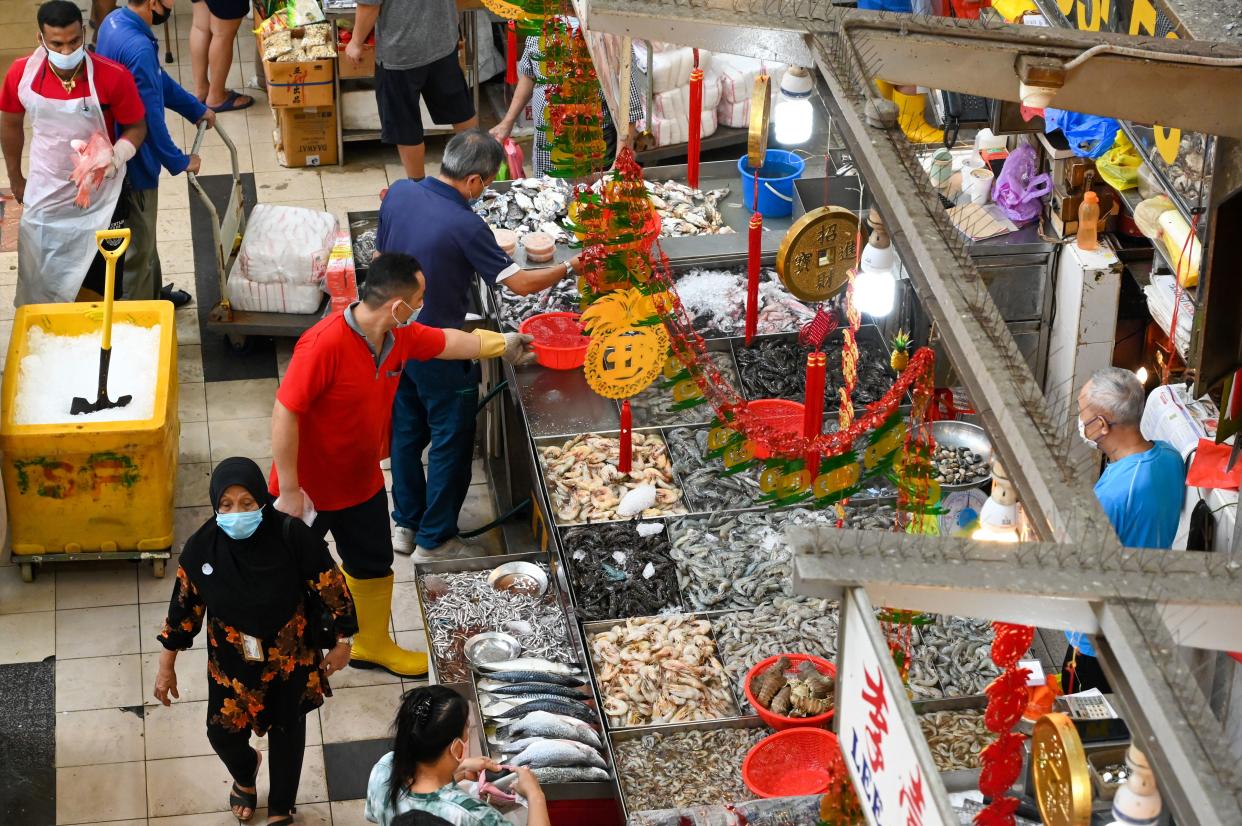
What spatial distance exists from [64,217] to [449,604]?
3.03 m

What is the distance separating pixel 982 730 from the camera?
490 centimetres

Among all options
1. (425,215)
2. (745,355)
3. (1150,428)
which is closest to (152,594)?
(425,215)

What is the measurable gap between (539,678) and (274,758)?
941 millimetres

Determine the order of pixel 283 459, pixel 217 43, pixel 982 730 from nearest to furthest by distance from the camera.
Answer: pixel 982 730, pixel 283 459, pixel 217 43

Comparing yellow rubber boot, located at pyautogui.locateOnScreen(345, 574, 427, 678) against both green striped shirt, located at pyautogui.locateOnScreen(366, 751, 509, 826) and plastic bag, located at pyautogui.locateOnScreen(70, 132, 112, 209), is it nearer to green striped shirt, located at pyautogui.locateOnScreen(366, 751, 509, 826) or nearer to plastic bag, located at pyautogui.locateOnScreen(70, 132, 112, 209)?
green striped shirt, located at pyautogui.locateOnScreen(366, 751, 509, 826)

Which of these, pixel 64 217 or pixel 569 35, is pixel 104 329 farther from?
pixel 569 35

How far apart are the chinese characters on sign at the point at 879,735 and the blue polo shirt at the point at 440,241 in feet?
13.8

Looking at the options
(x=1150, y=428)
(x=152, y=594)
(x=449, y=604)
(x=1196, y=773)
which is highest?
(x=1196, y=773)

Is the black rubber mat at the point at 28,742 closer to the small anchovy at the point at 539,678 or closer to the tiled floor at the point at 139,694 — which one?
the tiled floor at the point at 139,694

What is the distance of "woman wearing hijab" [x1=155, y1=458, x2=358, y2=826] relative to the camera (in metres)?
4.70

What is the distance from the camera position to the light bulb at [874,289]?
5207 mm

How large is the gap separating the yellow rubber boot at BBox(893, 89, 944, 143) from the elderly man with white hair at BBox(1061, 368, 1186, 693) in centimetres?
362

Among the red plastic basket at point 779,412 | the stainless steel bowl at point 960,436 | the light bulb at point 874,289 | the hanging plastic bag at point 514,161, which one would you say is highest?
the light bulb at point 874,289

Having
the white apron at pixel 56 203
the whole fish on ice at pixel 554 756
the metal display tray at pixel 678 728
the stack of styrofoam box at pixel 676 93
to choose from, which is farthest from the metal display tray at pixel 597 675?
the stack of styrofoam box at pixel 676 93
